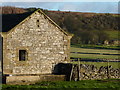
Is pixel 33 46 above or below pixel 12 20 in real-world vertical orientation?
below

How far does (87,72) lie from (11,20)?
25.5ft

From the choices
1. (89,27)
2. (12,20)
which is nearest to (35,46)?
(12,20)

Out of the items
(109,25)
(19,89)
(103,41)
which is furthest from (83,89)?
(109,25)

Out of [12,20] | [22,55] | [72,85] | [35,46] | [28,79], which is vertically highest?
[12,20]

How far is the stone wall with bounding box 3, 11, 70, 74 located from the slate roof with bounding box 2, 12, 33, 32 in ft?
2.95

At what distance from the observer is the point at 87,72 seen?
25.9 metres

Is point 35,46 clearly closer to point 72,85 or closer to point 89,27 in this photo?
point 72,85

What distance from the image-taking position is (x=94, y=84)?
2314 cm

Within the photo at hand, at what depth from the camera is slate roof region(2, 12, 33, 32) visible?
1108 inches

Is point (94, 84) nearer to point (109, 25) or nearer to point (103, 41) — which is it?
point (103, 41)

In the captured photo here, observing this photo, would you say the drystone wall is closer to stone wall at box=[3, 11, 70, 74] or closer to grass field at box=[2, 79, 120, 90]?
grass field at box=[2, 79, 120, 90]

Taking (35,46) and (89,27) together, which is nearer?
(35,46)

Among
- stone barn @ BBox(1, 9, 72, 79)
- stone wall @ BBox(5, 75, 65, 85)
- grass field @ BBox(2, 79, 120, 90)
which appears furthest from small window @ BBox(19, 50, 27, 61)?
grass field @ BBox(2, 79, 120, 90)

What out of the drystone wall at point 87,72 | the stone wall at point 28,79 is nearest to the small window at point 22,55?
the drystone wall at point 87,72
